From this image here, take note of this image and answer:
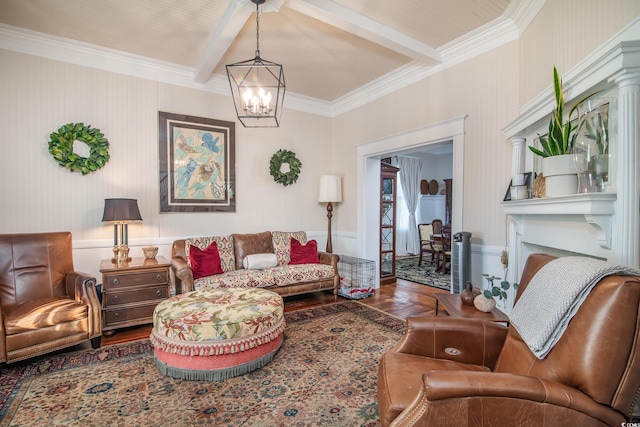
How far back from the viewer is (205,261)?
3713 mm

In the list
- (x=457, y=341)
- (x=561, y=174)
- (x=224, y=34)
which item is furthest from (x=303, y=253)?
(x=561, y=174)

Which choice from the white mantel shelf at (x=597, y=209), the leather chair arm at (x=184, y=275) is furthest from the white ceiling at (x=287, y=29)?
the leather chair arm at (x=184, y=275)

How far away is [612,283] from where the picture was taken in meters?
1.13

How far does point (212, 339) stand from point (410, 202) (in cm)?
687

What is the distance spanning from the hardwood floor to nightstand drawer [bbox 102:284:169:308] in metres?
0.32

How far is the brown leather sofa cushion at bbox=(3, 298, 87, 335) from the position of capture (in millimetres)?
2312

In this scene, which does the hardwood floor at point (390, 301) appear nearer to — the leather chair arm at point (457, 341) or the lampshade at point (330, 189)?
the lampshade at point (330, 189)

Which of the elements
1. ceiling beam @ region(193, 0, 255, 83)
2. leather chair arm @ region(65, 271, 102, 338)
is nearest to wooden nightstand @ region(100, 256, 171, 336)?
leather chair arm @ region(65, 271, 102, 338)

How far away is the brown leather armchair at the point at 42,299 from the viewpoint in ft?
7.64

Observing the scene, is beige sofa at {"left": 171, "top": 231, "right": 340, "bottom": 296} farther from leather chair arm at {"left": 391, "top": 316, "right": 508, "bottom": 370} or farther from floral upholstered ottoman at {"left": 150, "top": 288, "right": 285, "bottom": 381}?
leather chair arm at {"left": 391, "top": 316, "right": 508, "bottom": 370}

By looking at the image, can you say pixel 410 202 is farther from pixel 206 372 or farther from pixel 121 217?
pixel 206 372

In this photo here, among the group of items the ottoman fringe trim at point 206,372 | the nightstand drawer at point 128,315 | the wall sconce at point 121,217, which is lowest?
the ottoman fringe trim at point 206,372

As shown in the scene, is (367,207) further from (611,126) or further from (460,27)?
(611,126)

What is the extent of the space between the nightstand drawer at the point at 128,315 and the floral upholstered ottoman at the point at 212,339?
0.89 metres
